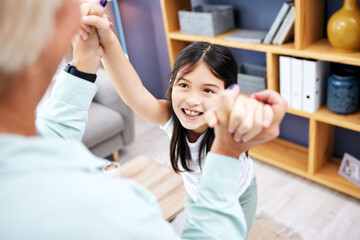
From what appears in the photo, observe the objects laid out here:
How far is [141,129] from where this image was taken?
132 inches

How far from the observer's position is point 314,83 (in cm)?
201

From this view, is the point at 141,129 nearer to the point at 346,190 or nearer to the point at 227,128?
the point at 346,190

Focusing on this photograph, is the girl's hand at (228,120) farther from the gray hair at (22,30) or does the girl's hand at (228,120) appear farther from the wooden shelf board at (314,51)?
the wooden shelf board at (314,51)

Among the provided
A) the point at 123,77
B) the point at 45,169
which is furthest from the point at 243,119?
the point at 123,77

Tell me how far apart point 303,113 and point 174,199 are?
1.04 metres

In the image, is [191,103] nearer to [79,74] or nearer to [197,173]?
[197,173]

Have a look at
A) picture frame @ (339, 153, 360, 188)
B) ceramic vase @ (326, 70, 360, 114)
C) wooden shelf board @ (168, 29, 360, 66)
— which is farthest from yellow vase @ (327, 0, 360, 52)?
picture frame @ (339, 153, 360, 188)

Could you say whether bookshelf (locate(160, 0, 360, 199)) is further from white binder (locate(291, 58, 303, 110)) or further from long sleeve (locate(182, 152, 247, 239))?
long sleeve (locate(182, 152, 247, 239))

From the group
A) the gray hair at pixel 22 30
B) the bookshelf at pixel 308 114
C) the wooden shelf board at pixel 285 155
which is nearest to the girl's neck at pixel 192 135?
the gray hair at pixel 22 30

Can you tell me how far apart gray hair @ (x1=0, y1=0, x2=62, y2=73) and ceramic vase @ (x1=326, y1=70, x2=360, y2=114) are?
6.04 ft

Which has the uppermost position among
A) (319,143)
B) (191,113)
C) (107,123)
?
(191,113)

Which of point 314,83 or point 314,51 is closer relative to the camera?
point 314,51

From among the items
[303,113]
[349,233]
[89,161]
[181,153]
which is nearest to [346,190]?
[349,233]

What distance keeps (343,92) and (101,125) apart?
5.55ft
